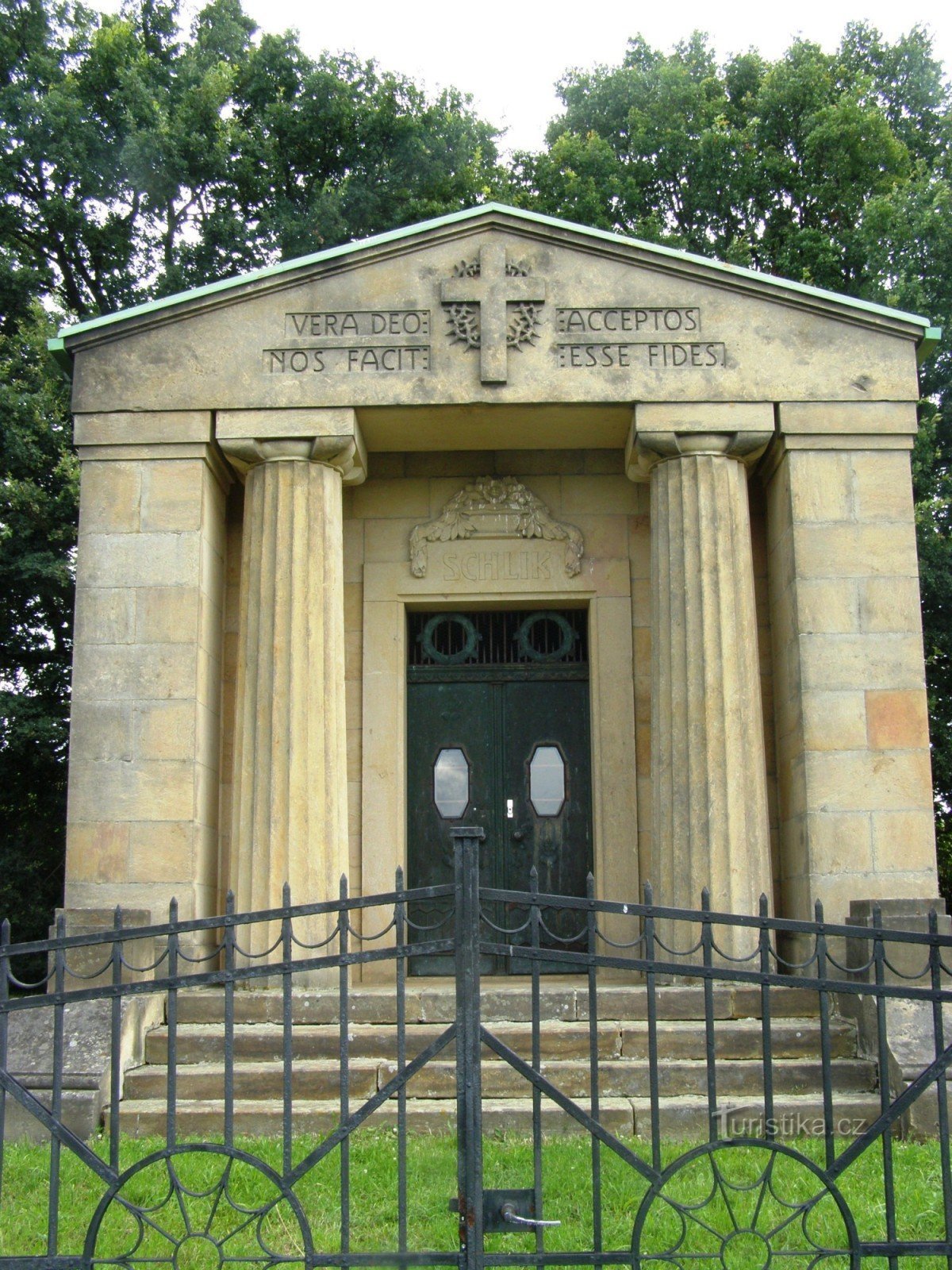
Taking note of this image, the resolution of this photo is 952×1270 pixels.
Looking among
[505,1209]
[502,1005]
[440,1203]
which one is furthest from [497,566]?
[505,1209]

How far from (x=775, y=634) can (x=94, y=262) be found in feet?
42.0

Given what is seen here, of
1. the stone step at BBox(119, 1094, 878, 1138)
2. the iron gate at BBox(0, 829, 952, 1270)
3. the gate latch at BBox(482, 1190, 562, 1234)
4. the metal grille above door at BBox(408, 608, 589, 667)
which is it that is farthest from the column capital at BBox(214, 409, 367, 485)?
the gate latch at BBox(482, 1190, 562, 1234)

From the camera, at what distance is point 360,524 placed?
38.2 feet

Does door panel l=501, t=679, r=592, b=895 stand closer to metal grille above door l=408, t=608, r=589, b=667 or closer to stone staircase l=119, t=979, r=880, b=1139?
metal grille above door l=408, t=608, r=589, b=667

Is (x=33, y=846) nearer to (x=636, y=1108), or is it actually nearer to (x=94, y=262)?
(x=94, y=262)

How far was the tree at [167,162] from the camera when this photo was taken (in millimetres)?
17906

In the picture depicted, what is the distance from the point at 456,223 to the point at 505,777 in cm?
454

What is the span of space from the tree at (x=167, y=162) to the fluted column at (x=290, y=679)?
22.9 feet

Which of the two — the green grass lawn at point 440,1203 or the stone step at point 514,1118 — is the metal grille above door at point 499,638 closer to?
the stone step at point 514,1118

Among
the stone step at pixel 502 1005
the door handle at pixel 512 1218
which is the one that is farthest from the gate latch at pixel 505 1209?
the stone step at pixel 502 1005

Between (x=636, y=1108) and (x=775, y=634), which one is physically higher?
(x=775, y=634)

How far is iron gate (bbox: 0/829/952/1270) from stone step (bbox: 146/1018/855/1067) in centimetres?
41

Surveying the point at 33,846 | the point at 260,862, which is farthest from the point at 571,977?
the point at 33,846

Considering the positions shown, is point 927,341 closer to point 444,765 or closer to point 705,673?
point 705,673
